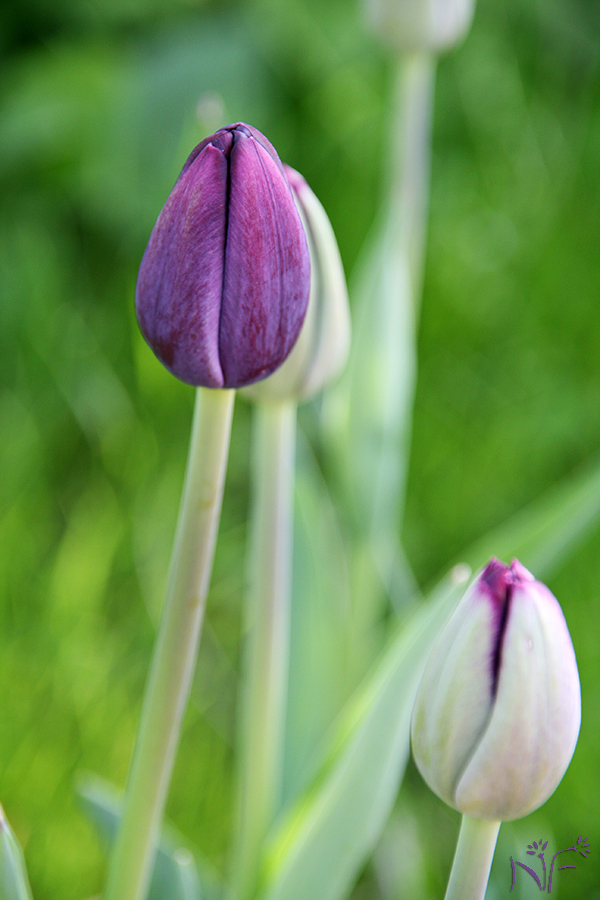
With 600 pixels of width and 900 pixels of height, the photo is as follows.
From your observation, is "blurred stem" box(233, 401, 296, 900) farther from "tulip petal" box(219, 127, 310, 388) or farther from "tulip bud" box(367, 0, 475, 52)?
"tulip bud" box(367, 0, 475, 52)

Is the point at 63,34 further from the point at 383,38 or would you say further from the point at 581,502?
the point at 581,502

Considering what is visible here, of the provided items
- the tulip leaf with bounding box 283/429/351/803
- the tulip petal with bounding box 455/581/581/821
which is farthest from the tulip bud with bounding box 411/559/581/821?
the tulip leaf with bounding box 283/429/351/803

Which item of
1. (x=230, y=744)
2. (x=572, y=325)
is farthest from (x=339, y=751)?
(x=572, y=325)

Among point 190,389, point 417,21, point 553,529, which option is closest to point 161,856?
point 553,529

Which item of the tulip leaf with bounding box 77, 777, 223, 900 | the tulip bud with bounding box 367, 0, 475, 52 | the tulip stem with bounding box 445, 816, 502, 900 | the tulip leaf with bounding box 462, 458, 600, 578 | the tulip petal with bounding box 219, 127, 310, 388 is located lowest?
the tulip leaf with bounding box 77, 777, 223, 900

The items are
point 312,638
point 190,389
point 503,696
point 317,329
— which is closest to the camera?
point 503,696

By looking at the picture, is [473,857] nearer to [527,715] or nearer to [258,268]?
[527,715]

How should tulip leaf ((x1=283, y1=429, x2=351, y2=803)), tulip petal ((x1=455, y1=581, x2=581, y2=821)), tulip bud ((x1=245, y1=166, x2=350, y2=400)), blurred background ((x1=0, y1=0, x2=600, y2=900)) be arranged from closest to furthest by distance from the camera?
tulip petal ((x1=455, y1=581, x2=581, y2=821)), tulip bud ((x1=245, y1=166, x2=350, y2=400)), tulip leaf ((x1=283, y1=429, x2=351, y2=803)), blurred background ((x1=0, y1=0, x2=600, y2=900))
